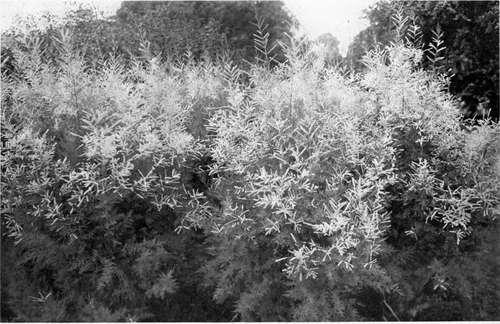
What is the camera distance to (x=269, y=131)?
3598 millimetres

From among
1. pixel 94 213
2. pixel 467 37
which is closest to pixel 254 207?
pixel 94 213

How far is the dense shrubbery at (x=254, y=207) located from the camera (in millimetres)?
3234

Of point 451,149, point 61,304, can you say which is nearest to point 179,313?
point 61,304

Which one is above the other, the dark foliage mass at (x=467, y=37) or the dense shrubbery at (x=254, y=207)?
the dark foliage mass at (x=467, y=37)

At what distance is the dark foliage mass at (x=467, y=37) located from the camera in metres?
6.32

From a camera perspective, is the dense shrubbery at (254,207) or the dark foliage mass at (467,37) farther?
the dark foliage mass at (467,37)

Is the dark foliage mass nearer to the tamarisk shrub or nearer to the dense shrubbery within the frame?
the dense shrubbery

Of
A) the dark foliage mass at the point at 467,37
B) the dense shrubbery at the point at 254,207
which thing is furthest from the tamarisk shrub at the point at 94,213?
the dark foliage mass at the point at 467,37

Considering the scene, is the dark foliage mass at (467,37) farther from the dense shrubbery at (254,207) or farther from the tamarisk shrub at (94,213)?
the tamarisk shrub at (94,213)

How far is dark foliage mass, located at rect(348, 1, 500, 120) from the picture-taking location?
20.7 feet

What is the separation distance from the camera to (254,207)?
3.37 metres

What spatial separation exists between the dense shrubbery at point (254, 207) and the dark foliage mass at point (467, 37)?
2.69m

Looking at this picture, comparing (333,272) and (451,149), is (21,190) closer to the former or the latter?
(333,272)

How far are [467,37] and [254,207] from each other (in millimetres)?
4412
